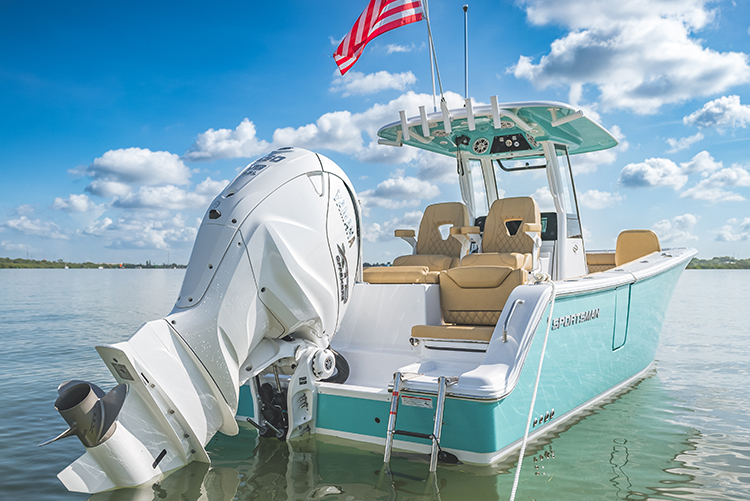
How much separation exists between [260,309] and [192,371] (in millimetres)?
516

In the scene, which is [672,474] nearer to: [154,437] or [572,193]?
[154,437]

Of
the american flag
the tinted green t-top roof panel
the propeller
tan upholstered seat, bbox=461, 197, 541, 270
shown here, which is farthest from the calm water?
the american flag

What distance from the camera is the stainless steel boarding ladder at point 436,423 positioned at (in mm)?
3316

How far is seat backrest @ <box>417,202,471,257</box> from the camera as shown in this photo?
6.50m

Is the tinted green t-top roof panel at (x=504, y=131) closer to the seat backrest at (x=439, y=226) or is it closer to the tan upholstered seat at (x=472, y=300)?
the seat backrest at (x=439, y=226)

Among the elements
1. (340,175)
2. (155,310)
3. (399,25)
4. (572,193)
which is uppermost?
(399,25)

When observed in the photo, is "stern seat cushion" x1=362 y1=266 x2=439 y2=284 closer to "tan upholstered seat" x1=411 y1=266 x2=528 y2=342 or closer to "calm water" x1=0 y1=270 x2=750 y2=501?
"tan upholstered seat" x1=411 y1=266 x2=528 y2=342

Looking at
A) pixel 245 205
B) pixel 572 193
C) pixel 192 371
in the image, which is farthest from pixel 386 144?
pixel 192 371

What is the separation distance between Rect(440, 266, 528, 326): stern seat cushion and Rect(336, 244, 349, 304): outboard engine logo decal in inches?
42.7

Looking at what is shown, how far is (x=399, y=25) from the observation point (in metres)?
5.94

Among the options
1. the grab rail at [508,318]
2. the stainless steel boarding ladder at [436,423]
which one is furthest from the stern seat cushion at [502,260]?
the stainless steel boarding ladder at [436,423]

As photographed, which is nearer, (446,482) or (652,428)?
(446,482)

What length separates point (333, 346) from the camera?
486cm

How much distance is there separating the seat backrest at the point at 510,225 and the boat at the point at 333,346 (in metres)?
0.24
